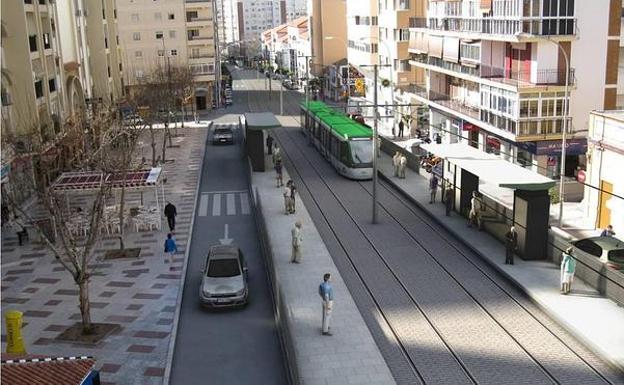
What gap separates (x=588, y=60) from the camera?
3625cm

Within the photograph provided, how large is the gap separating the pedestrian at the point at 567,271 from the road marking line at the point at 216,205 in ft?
54.6

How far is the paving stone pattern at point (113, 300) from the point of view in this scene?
1692 cm

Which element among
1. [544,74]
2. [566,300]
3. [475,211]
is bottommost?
[566,300]

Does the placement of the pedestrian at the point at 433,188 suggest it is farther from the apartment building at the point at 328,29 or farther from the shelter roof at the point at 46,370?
the apartment building at the point at 328,29

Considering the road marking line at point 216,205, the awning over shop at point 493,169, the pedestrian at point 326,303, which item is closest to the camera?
the pedestrian at point 326,303

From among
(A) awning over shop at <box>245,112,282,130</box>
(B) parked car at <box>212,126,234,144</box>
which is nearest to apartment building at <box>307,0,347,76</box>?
(B) parked car at <box>212,126,234,144</box>

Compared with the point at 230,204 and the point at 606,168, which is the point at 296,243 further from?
the point at 606,168

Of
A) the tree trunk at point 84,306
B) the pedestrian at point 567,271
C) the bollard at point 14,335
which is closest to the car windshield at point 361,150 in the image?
the pedestrian at point 567,271

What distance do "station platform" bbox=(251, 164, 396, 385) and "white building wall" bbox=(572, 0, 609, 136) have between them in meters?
17.8

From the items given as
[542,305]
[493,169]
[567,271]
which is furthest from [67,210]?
[567,271]

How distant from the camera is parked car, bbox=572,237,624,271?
20234 millimetres

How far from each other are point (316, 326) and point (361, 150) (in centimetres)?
1965

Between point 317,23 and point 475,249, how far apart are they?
244 feet

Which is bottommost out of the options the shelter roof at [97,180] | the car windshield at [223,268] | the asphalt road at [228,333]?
the asphalt road at [228,333]
